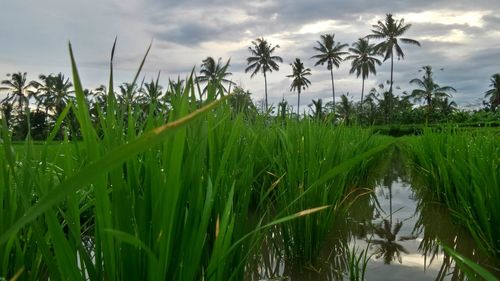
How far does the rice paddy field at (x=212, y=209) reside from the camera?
82 cm

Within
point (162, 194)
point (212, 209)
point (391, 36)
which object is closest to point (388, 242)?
point (212, 209)

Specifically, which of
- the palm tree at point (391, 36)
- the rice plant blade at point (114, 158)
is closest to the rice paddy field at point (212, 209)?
the rice plant blade at point (114, 158)

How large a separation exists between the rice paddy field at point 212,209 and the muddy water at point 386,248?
0.04 ft

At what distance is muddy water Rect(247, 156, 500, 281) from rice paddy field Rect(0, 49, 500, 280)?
11mm

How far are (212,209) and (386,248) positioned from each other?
1393 millimetres

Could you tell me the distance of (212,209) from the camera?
1.49 m

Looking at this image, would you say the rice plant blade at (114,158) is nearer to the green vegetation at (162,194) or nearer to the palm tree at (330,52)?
the green vegetation at (162,194)

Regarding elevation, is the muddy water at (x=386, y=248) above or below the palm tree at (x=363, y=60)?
below

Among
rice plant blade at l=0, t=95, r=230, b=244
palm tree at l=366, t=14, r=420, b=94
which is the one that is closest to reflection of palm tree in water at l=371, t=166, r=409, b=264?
rice plant blade at l=0, t=95, r=230, b=244

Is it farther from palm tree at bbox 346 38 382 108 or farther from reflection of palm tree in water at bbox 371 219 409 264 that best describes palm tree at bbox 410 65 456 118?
reflection of palm tree in water at bbox 371 219 409 264

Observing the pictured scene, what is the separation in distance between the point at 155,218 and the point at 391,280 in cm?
143

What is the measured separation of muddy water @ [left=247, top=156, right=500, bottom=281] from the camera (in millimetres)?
2010

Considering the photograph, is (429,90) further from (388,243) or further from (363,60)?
(388,243)

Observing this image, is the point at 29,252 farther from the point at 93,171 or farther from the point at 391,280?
the point at 391,280
